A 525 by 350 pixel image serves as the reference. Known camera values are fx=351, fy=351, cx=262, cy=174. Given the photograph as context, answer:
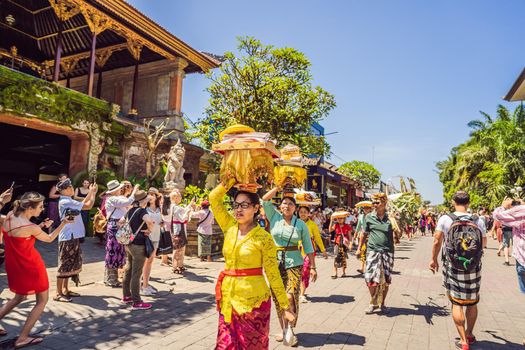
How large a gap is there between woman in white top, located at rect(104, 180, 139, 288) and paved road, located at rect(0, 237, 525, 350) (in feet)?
0.98

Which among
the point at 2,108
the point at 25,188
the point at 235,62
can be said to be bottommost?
the point at 25,188

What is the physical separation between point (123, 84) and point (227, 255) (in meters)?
20.6

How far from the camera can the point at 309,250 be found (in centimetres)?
454

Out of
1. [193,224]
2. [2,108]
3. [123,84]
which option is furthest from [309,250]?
[123,84]

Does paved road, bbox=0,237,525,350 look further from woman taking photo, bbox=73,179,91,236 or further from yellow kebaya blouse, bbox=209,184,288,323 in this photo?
woman taking photo, bbox=73,179,91,236

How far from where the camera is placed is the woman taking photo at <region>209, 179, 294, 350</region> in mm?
2678

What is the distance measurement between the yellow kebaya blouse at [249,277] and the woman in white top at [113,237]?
13.2ft

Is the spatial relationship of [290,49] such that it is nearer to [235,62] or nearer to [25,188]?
[235,62]

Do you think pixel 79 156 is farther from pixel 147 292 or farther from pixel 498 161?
pixel 498 161

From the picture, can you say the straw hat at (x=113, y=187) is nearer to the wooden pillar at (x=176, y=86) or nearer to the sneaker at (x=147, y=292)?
the sneaker at (x=147, y=292)

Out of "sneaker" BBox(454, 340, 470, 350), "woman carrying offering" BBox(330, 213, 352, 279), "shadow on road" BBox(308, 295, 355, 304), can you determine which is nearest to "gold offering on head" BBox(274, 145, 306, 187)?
"sneaker" BBox(454, 340, 470, 350)

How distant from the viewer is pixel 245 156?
2.92 metres

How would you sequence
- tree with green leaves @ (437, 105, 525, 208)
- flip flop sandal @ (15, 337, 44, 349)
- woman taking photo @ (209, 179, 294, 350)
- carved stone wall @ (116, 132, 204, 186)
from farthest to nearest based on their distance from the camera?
tree with green leaves @ (437, 105, 525, 208) < carved stone wall @ (116, 132, 204, 186) < flip flop sandal @ (15, 337, 44, 349) < woman taking photo @ (209, 179, 294, 350)

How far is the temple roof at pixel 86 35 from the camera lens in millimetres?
14266
